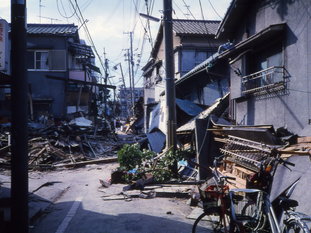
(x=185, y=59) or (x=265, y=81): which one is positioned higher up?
(x=185, y=59)

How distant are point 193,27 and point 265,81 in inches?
695

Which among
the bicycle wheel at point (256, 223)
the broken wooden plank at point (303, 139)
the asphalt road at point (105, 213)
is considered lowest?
the asphalt road at point (105, 213)

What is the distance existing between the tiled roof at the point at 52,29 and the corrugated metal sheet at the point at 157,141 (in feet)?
42.3

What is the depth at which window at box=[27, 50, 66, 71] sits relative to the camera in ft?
88.5

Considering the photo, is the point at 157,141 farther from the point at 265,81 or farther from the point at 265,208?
the point at 265,208

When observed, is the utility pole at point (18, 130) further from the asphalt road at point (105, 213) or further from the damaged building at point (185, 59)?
the damaged building at point (185, 59)

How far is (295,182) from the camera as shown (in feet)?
17.9

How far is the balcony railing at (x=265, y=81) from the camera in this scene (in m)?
9.76

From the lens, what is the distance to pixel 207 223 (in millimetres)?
5953

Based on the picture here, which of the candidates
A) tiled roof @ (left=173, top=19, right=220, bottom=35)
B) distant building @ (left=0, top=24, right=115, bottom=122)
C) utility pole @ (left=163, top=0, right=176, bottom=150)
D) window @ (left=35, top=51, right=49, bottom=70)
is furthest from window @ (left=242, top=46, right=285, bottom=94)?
window @ (left=35, top=51, right=49, bottom=70)

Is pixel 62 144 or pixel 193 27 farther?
pixel 193 27

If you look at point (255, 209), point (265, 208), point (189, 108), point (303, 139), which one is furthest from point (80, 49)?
point (265, 208)

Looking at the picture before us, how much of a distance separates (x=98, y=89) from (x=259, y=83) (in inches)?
1124


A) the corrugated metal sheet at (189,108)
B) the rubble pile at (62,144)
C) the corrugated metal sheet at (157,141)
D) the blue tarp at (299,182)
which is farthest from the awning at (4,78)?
the corrugated metal sheet at (189,108)
